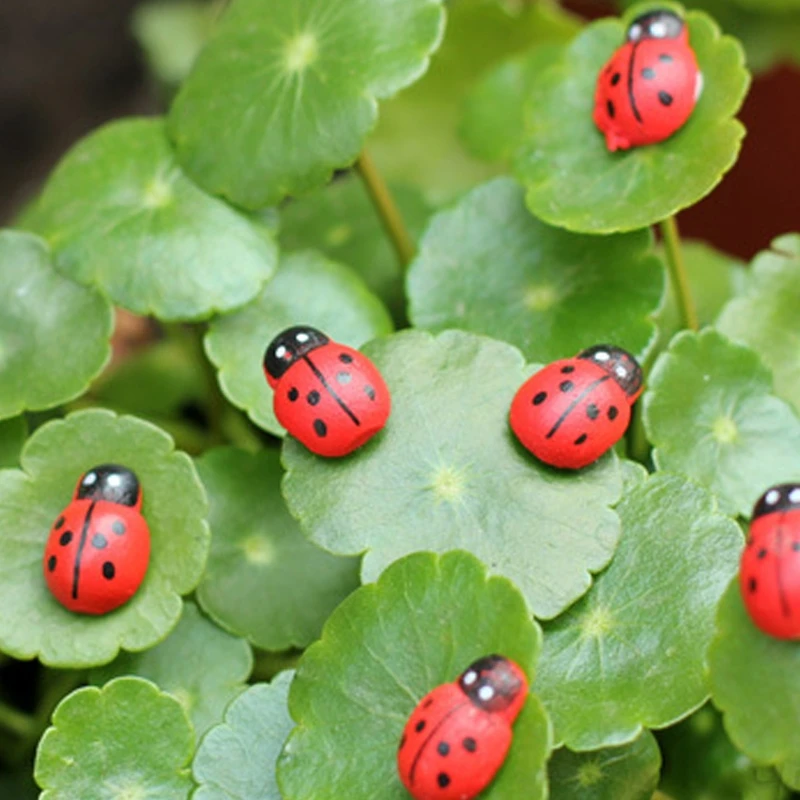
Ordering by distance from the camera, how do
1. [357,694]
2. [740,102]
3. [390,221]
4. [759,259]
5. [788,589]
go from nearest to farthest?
[788,589], [357,694], [740,102], [759,259], [390,221]

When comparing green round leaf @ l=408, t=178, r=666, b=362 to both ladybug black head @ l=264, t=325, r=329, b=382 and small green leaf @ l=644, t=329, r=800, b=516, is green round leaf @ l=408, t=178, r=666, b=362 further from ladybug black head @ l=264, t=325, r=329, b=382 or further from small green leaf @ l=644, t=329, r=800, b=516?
ladybug black head @ l=264, t=325, r=329, b=382

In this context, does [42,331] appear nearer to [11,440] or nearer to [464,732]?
[11,440]

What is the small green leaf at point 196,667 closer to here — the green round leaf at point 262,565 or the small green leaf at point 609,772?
the green round leaf at point 262,565

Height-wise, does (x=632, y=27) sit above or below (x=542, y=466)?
above

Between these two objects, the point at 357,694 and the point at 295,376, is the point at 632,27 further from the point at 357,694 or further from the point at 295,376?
the point at 357,694

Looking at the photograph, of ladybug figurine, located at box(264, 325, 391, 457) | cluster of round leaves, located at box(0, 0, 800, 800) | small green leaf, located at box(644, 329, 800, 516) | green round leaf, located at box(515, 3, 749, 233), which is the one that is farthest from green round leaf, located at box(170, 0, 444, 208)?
small green leaf, located at box(644, 329, 800, 516)

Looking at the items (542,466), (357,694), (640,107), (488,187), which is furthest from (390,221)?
(357,694)

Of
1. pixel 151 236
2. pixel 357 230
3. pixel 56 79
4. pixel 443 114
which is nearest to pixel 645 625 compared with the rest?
pixel 151 236
